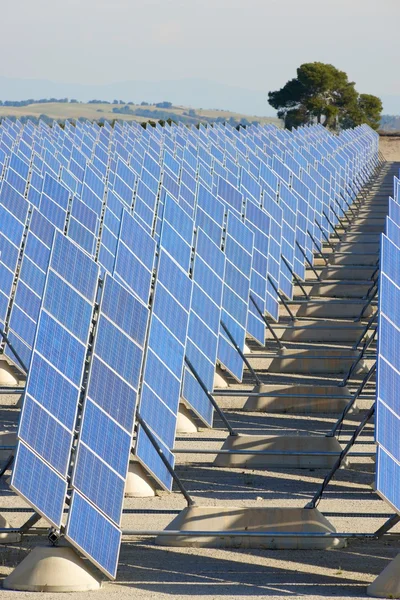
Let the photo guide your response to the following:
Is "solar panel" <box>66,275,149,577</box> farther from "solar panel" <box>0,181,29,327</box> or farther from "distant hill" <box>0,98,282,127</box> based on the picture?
"distant hill" <box>0,98,282,127</box>

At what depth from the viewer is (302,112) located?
105 metres

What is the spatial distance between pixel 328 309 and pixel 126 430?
13952 millimetres

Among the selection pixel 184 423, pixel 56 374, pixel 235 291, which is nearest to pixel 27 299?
pixel 184 423

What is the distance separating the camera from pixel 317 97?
10619 centimetres

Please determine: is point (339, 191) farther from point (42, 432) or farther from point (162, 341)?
point (42, 432)

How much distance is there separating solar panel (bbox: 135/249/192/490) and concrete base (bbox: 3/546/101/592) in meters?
1.63

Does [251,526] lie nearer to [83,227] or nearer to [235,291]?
[235,291]

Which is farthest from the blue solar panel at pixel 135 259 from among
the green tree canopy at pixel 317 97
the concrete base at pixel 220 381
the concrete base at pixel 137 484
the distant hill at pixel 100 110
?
the distant hill at pixel 100 110

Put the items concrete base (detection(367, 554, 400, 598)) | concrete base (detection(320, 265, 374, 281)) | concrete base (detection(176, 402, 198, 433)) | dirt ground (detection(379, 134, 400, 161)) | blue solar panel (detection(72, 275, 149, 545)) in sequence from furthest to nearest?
dirt ground (detection(379, 134, 400, 161)), concrete base (detection(320, 265, 374, 281)), concrete base (detection(176, 402, 198, 433)), blue solar panel (detection(72, 275, 149, 545)), concrete base (detection(367, 554, 400, 598))

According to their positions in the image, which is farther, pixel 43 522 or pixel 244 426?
pixel 244 426

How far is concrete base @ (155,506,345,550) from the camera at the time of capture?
1140 centimetres

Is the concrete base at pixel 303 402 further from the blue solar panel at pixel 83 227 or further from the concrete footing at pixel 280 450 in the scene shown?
the blue solar panel at pixel 83 227

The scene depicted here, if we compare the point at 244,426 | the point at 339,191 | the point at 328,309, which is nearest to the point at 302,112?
the point at 339,191

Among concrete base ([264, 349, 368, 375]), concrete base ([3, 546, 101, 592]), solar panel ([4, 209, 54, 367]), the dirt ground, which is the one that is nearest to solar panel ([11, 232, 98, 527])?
concrete base ([3, 546, 101, 592])
